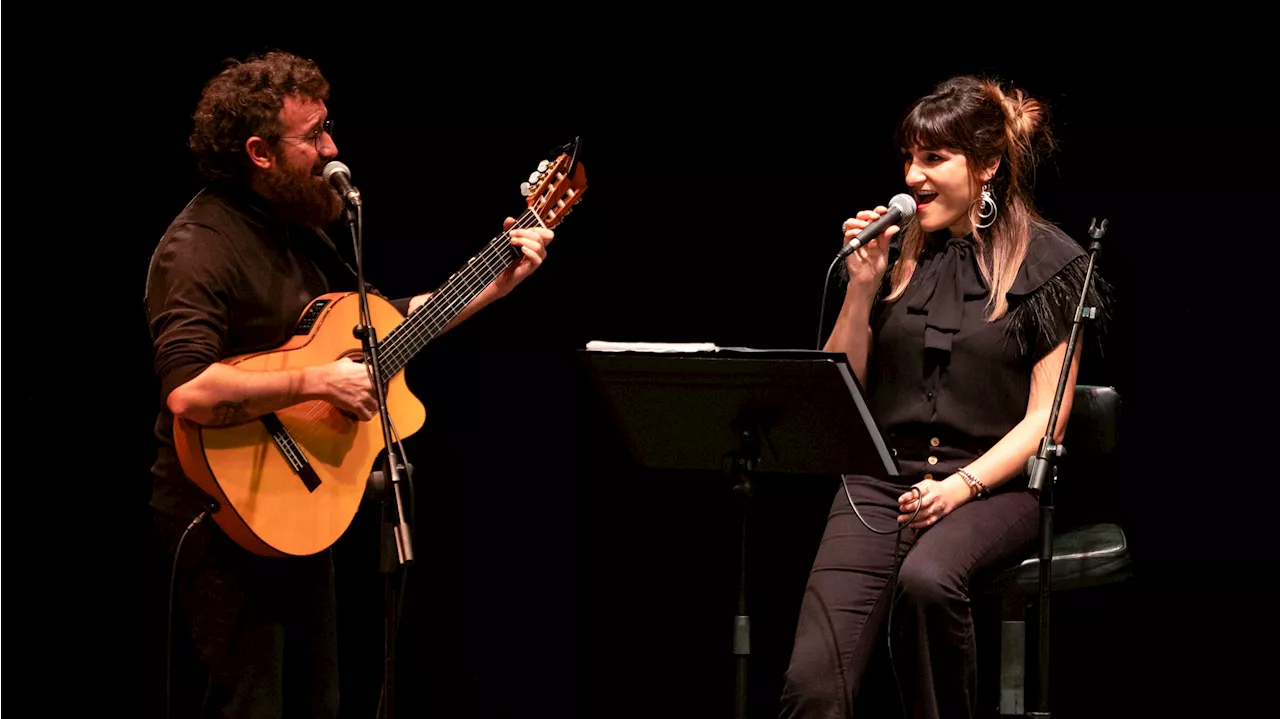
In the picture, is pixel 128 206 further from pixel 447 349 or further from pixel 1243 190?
pixel 1243 190

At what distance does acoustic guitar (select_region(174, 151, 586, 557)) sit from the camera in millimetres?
2965

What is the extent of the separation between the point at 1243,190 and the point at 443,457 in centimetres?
258

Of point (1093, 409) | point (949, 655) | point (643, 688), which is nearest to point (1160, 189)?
point (1093, 409)

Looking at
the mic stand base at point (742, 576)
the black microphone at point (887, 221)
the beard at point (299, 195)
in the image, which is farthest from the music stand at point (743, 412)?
the beard at point (299, 195)

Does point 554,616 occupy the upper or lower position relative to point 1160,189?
A: lower

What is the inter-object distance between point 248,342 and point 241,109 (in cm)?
57

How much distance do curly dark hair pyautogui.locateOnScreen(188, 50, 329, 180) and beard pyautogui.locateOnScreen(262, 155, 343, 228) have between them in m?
0.08

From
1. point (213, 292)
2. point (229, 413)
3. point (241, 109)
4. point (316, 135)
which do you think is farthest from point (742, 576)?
point (241, 109)

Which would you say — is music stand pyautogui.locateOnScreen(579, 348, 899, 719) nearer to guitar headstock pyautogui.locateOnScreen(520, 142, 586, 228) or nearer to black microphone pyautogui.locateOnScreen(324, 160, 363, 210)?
black microphone pyautogui.locateOnScreen(324, 160, 363, 210)

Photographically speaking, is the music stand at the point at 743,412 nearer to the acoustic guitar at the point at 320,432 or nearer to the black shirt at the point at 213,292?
the acoustic guitar at the point at 320,432

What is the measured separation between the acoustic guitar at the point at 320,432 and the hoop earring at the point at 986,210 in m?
1.04

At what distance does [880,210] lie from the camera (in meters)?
2.92

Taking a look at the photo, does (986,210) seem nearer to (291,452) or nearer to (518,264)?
(518,264)

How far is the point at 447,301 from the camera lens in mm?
3336
